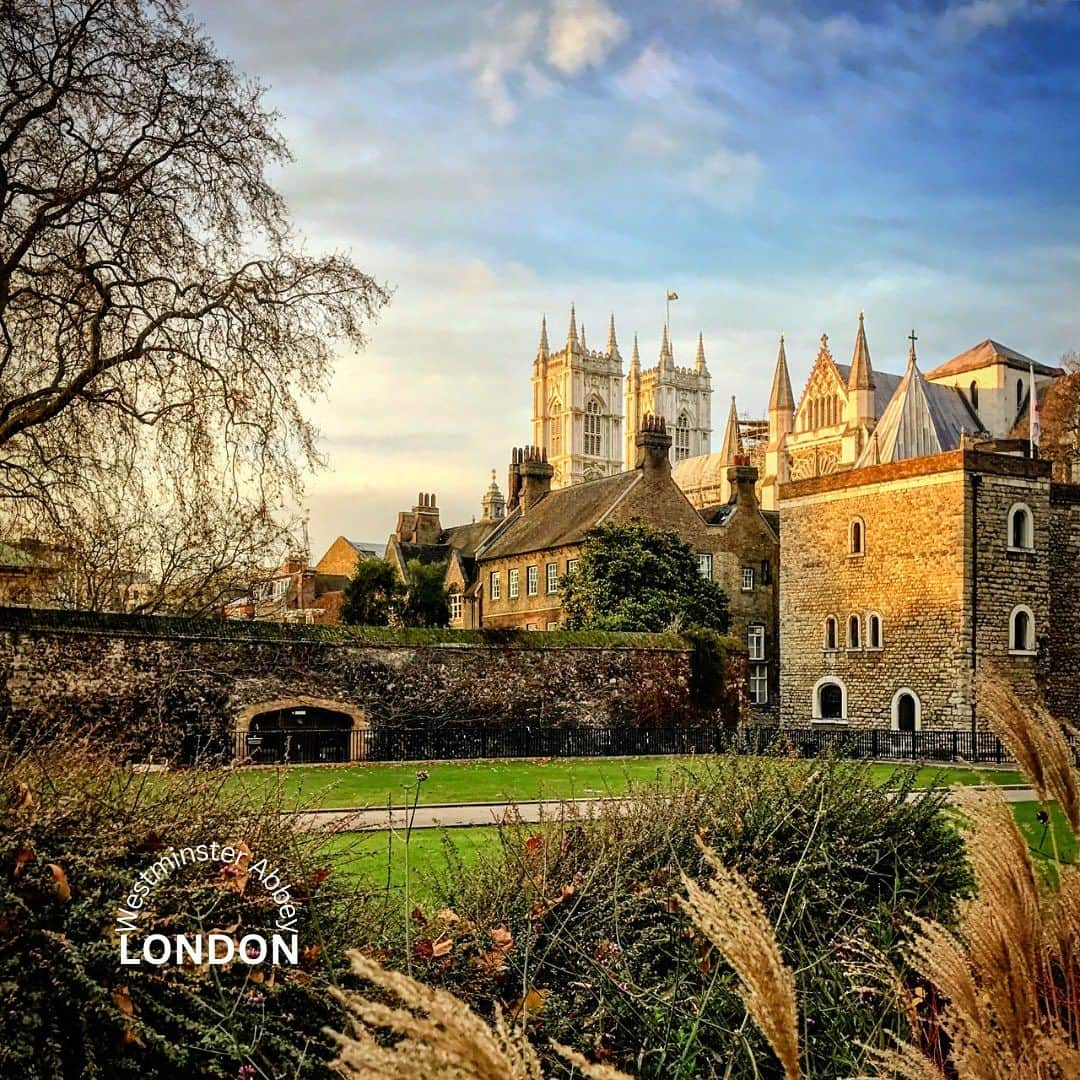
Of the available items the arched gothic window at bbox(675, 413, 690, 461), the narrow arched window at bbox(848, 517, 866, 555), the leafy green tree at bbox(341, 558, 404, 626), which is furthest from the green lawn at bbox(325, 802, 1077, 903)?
the arched gothic window at bbox(675, 413, 690, 461)

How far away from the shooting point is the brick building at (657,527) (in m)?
44.9

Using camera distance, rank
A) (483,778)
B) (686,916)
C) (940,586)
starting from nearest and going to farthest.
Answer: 1. (686,916)
2. (483,778)
3. (940,586)

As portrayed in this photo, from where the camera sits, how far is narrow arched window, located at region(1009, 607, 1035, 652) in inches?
1409

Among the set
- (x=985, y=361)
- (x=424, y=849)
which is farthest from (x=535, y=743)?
(x=985, y=361)

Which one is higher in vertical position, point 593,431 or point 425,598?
point 593,431

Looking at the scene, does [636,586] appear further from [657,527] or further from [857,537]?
[857,537]

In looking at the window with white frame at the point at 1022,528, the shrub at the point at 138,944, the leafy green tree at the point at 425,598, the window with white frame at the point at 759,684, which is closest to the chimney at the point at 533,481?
the leafy green tree at the point at 425,598

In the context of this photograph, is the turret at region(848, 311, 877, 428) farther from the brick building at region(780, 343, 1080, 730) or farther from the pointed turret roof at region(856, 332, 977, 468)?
the brick building at region(780, 343, 1080, 730)

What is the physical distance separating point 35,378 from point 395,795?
8.87 meters

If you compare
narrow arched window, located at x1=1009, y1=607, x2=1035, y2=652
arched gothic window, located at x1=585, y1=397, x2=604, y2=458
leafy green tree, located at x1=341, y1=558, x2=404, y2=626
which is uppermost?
arched gothic window, located at x1=585, y1=397, x2=604, y2=458

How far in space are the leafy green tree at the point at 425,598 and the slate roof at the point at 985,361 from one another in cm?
4444

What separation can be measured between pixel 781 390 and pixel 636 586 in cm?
6554

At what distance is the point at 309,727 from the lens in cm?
2656

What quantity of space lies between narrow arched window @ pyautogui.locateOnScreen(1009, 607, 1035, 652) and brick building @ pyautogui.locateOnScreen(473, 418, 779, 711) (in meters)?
10.9
